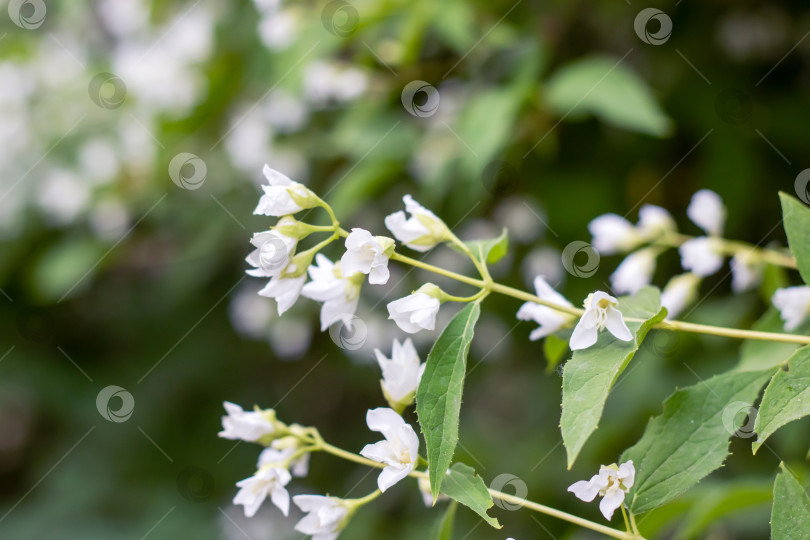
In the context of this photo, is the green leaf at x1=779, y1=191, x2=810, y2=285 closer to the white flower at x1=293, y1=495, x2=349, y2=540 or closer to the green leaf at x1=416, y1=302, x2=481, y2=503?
the green leaf at x1=416, y1=302, x2=481, y2=503

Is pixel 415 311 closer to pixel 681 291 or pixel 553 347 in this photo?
pixel 553 347

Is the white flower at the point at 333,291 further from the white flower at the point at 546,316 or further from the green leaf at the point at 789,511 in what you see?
the green leaf at the point at 789,511

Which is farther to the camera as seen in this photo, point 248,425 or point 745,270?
point 745,270

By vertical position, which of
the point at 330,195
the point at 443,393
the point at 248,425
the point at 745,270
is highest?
the point at 745,270

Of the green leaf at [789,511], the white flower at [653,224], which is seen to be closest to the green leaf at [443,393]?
the green leaf at [789,511]

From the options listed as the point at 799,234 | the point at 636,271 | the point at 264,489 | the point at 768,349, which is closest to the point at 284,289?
the point at 264,489

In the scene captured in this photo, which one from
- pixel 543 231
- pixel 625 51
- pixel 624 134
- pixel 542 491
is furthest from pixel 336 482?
pixel 625 51

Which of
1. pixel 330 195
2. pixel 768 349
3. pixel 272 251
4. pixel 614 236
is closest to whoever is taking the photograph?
pixel 272 251

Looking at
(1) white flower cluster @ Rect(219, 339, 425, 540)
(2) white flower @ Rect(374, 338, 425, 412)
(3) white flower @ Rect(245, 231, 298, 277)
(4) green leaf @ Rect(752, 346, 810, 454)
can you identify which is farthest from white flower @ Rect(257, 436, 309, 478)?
(4) green leaf @ Rect(752, 346, 810, 454)
